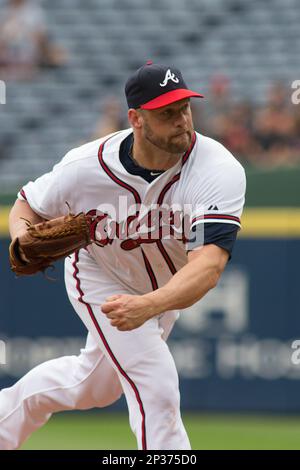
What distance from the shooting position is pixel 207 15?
12344 mm

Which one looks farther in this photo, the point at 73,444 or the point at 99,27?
the point at 99,27

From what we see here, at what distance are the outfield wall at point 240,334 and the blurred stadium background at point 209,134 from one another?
0.04 ft

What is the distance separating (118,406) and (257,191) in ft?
6.87

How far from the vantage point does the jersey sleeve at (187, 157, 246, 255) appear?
4.46m

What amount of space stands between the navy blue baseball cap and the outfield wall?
410cm

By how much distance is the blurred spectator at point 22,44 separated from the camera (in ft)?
36.9

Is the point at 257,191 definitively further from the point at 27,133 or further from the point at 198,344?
the point at 27,133

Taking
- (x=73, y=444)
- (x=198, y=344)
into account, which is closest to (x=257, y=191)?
(x=198, y=344)

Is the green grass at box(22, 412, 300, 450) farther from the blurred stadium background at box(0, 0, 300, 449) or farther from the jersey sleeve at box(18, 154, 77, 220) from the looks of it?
the jersey sleeve at box(18, 154, 77, 220)

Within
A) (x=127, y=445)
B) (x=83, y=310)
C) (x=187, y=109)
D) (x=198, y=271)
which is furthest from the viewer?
(x=127, y=445)

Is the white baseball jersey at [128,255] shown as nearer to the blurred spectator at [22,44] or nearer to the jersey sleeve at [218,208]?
the jersey sleeve at [218,208]

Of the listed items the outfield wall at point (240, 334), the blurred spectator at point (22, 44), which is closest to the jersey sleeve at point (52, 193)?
the outfield wall at point (240, 334)

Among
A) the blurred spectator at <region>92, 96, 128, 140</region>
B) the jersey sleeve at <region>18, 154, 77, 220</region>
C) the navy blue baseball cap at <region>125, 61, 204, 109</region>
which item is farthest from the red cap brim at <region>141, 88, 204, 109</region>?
the blurred spectator at <region>92, 96, 128, 140</region>

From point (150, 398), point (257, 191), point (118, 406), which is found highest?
point (257, 191)
